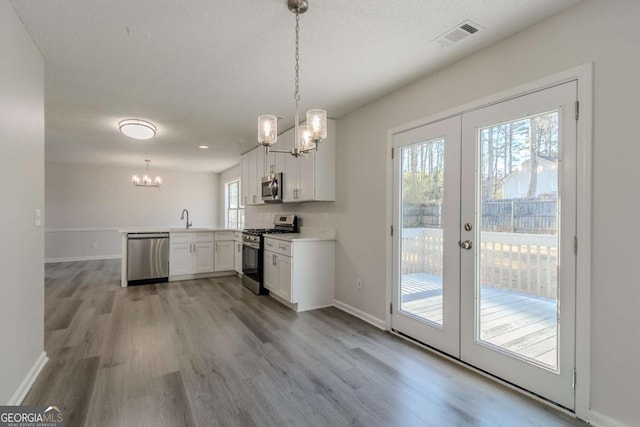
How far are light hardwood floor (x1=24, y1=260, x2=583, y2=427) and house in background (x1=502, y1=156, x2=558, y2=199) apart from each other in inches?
53.4

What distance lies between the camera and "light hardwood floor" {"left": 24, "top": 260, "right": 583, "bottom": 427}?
1814 millimetres

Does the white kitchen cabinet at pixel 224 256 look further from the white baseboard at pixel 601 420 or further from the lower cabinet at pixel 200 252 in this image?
the white baseboard at pixel 601 420

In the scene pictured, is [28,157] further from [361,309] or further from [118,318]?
[361,309]

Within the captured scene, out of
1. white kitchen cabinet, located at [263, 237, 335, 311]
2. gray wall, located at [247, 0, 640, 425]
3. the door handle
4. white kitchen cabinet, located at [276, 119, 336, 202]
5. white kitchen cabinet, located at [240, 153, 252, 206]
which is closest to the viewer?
gray wall, located at [247, 0, 640, 425]

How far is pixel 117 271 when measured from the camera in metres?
6.29

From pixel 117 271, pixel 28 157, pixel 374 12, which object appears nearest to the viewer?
pixel 374 12

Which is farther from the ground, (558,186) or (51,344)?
(558,186)

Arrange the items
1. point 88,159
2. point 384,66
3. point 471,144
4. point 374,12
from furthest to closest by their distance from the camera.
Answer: point 88,159, point 384,66, point 471,144, point 374,12

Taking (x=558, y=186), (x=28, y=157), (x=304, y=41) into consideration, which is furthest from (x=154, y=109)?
(x=558, y=186)

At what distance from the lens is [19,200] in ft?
6.52

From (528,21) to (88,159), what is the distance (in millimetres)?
8303

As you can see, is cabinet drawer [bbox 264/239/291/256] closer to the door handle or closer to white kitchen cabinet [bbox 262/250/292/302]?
white kitchen cabinet [bbox 262/250/292/302]

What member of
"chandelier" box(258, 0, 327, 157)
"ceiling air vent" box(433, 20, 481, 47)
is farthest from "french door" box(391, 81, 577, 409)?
"chandelier" box(258, 0, 327, 157)

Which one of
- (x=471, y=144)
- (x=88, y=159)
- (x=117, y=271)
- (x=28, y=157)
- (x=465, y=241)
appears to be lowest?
(x=117, y=271)
